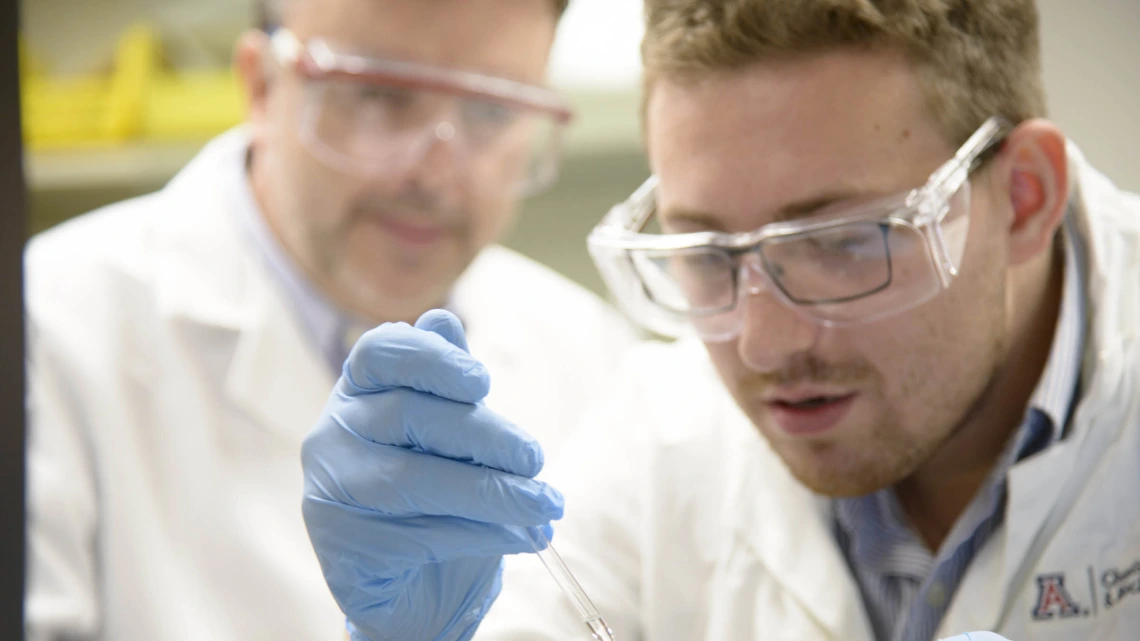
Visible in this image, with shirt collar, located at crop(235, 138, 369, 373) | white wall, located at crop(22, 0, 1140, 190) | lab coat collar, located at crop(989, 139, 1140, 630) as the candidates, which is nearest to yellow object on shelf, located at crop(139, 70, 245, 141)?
white wall, located at crop(22, 0, 1140, 190)

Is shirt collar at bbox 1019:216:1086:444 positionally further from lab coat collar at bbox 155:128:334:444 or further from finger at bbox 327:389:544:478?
lab coat collar at bbox 155:128:334:444

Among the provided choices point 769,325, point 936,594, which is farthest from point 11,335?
point 936,594

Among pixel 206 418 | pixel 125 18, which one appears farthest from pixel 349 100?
pixel 125 18

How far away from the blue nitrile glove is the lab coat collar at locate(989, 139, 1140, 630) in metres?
0.52

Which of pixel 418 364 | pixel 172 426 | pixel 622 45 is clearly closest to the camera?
pixel 418 364

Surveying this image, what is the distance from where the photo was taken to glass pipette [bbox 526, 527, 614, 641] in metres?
0.98

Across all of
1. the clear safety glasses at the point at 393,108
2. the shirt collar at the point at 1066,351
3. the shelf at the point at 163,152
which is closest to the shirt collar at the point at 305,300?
the clear safety glasses at the point at 393,108

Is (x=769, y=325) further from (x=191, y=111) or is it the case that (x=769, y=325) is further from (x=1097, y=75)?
(x=191, y=111)

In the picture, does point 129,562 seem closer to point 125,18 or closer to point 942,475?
point 942,475

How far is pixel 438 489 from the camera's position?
0.94 metres

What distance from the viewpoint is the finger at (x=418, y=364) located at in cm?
92

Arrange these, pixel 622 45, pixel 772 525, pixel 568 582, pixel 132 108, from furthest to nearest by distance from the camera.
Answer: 1. pixel 132 108
2. pixel 622 45
3. pixel 772 525
4. pixel 568 582

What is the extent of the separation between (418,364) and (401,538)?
18 cm

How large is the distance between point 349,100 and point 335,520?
98 cm
